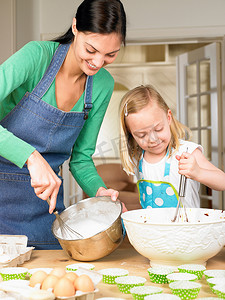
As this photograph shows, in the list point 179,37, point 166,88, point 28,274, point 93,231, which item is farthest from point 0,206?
point 166,88

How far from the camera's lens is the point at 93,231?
3.73 ft

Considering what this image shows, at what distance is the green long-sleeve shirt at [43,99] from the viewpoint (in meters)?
1.08

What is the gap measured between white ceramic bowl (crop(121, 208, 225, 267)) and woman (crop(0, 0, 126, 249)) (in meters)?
0.24

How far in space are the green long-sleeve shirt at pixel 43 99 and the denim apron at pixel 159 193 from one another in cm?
23

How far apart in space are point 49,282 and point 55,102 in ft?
2.54

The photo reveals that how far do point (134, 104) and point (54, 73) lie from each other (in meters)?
0.36

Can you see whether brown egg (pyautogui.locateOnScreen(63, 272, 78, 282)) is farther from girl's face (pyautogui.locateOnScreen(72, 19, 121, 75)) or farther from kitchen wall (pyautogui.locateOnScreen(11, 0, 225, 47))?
kitchen wall (pyautogui.locateOnScreen(11, 0, 225, 47))

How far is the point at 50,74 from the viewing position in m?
1.33

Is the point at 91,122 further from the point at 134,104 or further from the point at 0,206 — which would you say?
the point at 0,206

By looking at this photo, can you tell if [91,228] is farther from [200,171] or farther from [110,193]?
[200,171]

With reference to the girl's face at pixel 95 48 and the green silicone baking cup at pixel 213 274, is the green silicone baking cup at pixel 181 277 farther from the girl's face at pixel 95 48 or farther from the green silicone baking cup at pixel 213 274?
the girl's face at pixel 95 48

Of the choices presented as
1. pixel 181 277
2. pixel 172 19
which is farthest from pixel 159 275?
pixel 172 19

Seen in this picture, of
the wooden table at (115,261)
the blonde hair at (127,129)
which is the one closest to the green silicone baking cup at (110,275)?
the wooden table at (115,261)

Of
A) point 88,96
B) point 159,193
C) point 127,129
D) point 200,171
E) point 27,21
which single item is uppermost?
point 27,21
